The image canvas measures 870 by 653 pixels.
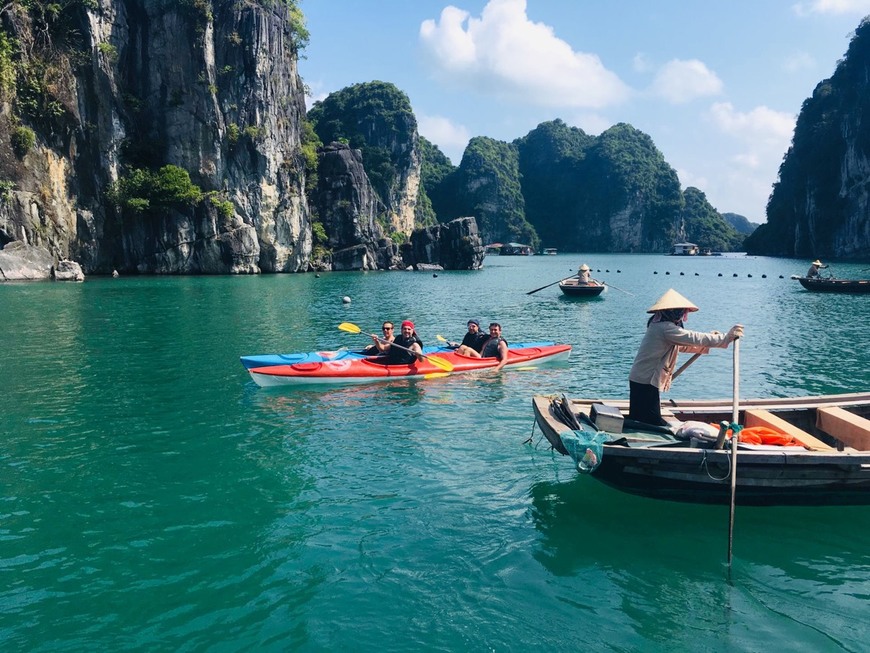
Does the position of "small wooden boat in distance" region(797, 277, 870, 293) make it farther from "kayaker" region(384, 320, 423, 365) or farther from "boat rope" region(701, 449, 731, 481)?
"boat rope" region(701, 449, 731, 481)

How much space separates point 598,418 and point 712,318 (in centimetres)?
2324

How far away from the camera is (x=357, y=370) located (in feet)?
48.0

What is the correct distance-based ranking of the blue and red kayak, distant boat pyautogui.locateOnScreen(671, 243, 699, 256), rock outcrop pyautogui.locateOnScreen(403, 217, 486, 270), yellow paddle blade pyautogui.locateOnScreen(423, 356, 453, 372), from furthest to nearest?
distant boat pyautogui.locateOnScreen(671, 243, 699, 256), rock outcrop pyautogui.locateOnScreen(403, 217, 486, 270), yellow paddle blade pyautogui.locateOnScreen(423, 356, 453, 372), the blue and red kayak

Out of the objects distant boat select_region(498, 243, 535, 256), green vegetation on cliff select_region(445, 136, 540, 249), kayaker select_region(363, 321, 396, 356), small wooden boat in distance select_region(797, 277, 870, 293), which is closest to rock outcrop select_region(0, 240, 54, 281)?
kayaker select_region(363, 321, 396, 356)

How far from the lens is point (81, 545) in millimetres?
6820

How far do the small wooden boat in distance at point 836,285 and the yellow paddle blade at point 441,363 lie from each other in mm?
32186

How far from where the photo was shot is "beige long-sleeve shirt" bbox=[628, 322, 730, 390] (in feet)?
25.1

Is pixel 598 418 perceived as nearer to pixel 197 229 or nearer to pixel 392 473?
pixel 392 473

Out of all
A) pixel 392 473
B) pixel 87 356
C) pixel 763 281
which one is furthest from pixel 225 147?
pixel 392 473

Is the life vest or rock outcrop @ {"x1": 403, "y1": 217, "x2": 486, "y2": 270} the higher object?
rock outcrop @ {"x1": 403, "y1": 217, "x2": 486, "y2": 270}

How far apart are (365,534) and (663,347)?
4.24 meters

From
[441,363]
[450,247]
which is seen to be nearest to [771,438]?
[441,363]

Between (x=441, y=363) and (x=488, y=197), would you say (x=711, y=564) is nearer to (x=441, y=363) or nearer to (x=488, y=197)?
(x=441, y=363)

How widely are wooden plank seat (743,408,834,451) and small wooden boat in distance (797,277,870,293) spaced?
1343 inches
